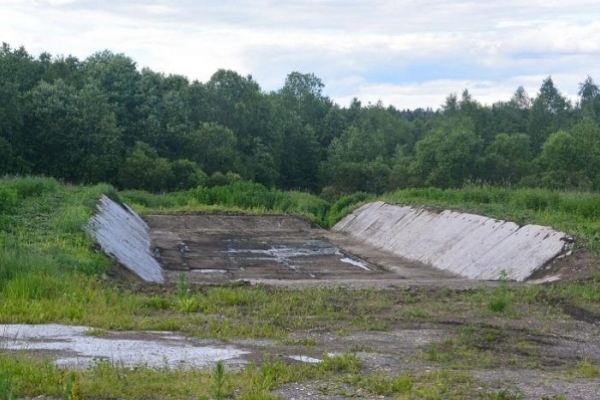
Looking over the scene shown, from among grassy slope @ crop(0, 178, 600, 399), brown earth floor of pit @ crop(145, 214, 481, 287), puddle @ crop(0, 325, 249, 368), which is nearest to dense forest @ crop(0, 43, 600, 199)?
brown earth floor of pit @ crop(145, 214, 481, 287)

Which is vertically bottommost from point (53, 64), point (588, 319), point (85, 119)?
point (588, 319)

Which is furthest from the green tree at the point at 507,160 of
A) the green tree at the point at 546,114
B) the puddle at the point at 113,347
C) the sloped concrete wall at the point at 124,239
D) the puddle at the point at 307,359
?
the puddle at the point at 307,359

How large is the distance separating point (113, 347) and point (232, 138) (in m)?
60.6

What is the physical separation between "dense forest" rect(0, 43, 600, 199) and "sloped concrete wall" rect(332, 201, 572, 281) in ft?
59.6

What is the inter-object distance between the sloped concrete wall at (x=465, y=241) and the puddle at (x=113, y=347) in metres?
11.6

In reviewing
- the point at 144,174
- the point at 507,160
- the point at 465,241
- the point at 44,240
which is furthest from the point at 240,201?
the point at 44,240

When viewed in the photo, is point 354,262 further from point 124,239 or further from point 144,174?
point 144,174

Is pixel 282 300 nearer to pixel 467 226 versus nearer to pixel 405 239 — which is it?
pixel 467 226

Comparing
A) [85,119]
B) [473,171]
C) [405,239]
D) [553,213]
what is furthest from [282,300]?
[473,171]

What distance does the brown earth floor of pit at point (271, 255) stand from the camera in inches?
922

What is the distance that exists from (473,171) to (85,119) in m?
26.8

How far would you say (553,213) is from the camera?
2664 centimetres

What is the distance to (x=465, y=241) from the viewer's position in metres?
26.8

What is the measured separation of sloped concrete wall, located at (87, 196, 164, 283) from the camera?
21656mm
